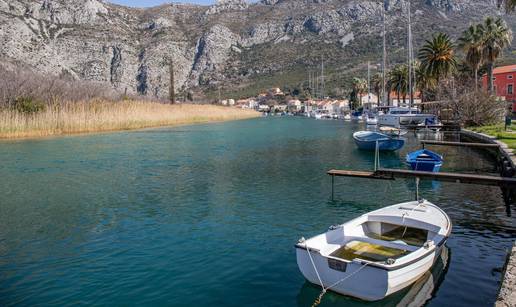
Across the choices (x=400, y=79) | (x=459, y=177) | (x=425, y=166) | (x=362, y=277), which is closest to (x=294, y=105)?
(x=400, y=79)

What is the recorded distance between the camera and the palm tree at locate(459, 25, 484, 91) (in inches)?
2365

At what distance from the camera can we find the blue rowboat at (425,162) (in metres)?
25.3

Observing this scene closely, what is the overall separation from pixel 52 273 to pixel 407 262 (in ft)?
27.5

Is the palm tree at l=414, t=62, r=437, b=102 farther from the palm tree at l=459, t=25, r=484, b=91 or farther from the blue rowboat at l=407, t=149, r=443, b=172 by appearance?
the blue rowboat at l=407, t=149, r=443, b=172

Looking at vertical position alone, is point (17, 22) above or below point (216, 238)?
above

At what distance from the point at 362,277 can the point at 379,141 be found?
28849 millimetres

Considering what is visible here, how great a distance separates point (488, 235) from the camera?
46.2 feet

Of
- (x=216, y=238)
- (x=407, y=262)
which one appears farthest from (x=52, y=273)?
(x=407, y=262)

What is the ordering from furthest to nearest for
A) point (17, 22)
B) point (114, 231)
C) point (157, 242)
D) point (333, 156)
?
1. point (17, 22)
2. point (333, 156)
3. point (114, 231)
4. point (157, 242)

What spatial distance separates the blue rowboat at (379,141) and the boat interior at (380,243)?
80.7ft

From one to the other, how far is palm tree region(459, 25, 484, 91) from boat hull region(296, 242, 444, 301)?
58.3 m

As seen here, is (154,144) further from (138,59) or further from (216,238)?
(138,59)

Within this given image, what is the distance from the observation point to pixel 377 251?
426 inches

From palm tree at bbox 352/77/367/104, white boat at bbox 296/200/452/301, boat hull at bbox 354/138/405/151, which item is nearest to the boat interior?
white boat at bbox 296/200/452/301
